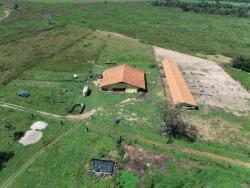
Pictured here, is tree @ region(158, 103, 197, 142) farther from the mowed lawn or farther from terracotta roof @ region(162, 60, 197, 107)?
the mowed lawn

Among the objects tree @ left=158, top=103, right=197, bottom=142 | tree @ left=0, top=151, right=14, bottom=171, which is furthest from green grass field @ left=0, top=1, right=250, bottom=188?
tree @ left=158, top=103, right=197, bottom=142

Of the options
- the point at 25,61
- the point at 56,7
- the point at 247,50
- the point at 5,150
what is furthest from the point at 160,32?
the point at 5,150

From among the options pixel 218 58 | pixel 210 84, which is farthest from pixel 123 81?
pixel 218 58

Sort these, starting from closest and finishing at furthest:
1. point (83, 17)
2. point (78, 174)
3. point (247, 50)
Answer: point (78, 174), point (247, 50), point (83, 17)

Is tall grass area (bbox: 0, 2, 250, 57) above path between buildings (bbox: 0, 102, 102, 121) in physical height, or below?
above

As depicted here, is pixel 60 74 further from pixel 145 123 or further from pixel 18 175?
pixel 18 175
